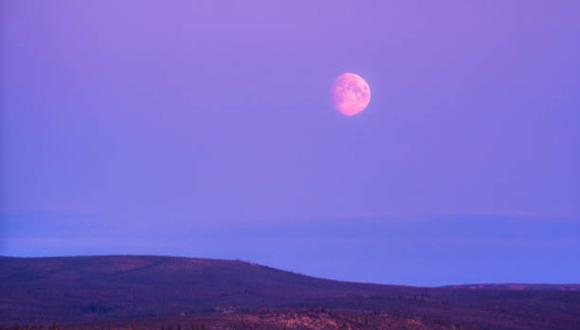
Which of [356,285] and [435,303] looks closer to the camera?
[435,303]

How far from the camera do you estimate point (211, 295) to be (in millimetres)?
55531

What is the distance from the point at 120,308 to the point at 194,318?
1414 centimetres

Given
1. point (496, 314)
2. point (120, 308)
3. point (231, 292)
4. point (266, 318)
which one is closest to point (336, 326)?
point (266, 318)

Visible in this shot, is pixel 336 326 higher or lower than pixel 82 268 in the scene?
lower

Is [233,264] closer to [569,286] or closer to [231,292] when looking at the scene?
[231,292]

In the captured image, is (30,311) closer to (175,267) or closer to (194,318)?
(194,318)

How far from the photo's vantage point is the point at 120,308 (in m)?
48.9

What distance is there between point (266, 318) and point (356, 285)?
29118 millimetres

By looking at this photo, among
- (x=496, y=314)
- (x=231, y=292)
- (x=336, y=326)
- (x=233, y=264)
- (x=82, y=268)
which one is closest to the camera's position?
(x=336, y=326)

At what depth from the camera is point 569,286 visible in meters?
70.6

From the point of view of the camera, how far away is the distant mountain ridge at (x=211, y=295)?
44.2 m

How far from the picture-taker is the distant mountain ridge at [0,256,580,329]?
1738 inches

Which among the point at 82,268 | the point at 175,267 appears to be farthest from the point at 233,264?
the point at 82,268

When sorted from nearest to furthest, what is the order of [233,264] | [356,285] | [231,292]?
[231,292]
[356,285]
[233,264]
